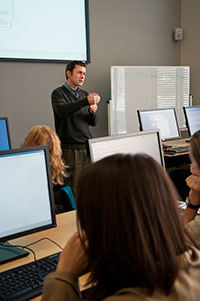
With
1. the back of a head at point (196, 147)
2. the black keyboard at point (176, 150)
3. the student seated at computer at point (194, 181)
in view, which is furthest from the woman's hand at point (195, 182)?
the black keyboard at point (176, 150)

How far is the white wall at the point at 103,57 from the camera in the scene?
344cm

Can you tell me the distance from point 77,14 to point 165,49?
5.24 feet

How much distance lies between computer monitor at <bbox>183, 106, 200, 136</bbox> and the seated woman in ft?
6.52

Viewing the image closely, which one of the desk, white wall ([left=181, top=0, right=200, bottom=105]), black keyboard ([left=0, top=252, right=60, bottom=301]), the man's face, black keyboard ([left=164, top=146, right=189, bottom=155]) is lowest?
black keyboard ([left=164, top=146, right=189, bottom=155])

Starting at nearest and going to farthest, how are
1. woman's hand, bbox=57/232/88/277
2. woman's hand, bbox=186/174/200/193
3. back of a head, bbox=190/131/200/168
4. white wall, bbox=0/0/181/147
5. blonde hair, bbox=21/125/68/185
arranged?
woman's hand, bbox=57/232/88/277 < back of a head, bbox=190/131/200/168 < woman's hand, bbox=186/174/200/193 < blonde hair, bbox=21/125/68/185 < white wall, bbox=0/0/181/147

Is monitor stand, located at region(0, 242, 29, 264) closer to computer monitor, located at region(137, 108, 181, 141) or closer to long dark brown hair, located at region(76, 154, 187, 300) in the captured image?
long dark brown hair, located at region(76, 154, 187, 300)

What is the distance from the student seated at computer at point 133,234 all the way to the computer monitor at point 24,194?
0.47 metres

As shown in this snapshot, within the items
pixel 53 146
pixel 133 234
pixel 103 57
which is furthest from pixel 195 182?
pixel 103 57

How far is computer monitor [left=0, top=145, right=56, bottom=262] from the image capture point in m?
1.11

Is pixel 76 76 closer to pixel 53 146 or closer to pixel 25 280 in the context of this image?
pixel 53 146

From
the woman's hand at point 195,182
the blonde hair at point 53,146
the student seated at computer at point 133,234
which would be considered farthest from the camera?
the blonde hair at point 53,146

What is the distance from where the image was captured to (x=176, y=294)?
2.18 feet

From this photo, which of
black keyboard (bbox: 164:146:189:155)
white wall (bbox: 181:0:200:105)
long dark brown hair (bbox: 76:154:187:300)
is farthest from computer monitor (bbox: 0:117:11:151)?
white wall (bbox: 181:0:200:105)

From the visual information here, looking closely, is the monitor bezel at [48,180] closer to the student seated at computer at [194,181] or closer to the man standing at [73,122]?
the student seated at computer at [194,181]
